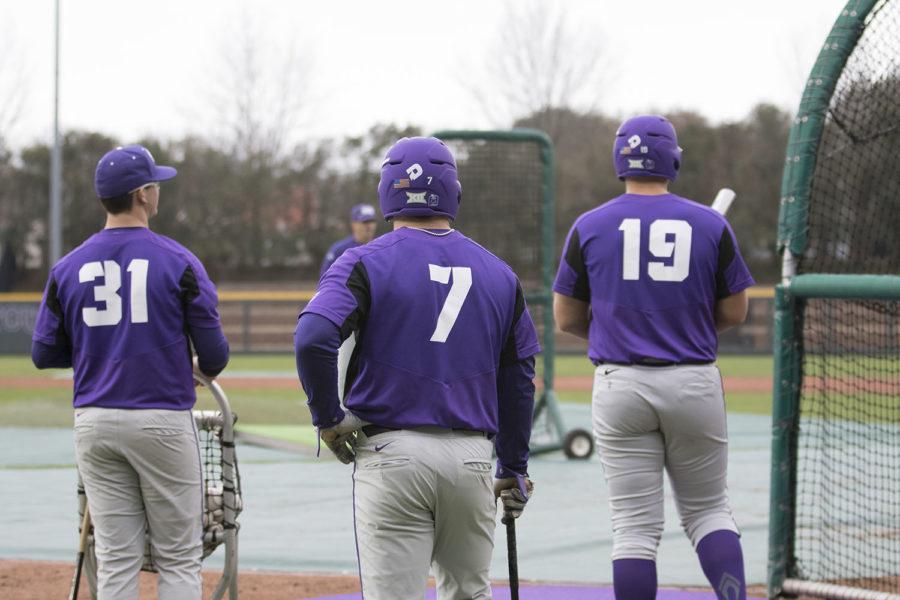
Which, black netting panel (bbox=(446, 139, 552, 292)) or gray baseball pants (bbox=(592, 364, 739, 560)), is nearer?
gray baseball pants (bbox=(592, 364, 739, 560))

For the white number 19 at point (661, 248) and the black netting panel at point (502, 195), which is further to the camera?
the black netting panel at point (502, 195)

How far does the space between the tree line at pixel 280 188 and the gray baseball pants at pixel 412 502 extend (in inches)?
1413

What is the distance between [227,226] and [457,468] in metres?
39.5

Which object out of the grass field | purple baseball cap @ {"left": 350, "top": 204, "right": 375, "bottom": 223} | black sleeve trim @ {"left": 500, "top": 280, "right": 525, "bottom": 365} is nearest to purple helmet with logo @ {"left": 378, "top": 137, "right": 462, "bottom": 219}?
black sleeve trim @ {"left": 500, "top": 280, "right": 525, "bottom": 365}

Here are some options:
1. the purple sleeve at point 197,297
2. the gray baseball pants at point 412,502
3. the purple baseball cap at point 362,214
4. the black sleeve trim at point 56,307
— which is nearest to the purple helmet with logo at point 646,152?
the purple sleeve at point 197,297

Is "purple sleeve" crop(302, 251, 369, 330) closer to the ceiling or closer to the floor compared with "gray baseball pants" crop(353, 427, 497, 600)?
closer to the ceiling

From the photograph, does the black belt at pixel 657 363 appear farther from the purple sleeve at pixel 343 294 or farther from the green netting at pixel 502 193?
the green netting at pixel 502 193

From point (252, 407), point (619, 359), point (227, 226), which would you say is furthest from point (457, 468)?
point (227, 226)

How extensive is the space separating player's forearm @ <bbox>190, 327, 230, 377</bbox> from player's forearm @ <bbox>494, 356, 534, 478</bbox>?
1.28 m

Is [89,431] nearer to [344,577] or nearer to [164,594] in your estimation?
[164,594]

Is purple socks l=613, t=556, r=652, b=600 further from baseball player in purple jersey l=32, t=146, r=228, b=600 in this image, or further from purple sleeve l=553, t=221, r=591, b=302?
baseball player in purple jersey l=32, t=146, r=228, b=600

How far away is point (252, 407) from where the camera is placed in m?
17.0

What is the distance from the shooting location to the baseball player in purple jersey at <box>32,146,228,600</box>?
474cm

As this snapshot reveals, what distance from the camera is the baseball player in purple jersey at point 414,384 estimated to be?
146 inches
